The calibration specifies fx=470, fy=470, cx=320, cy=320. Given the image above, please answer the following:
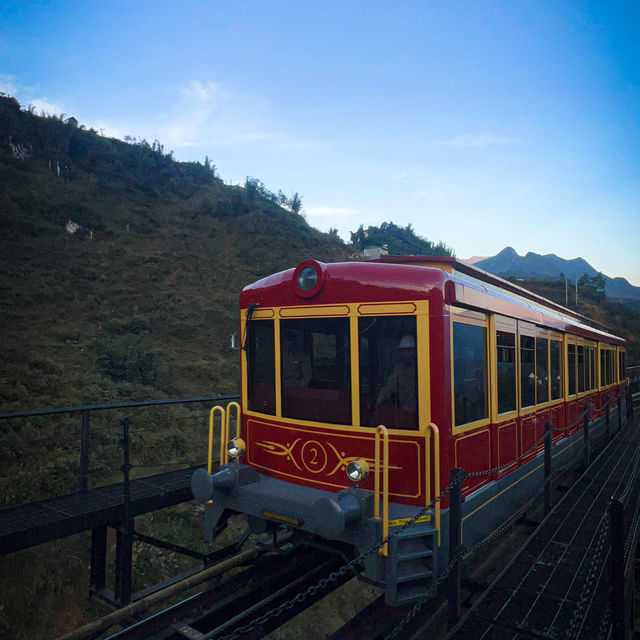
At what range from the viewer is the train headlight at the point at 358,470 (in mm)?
4188

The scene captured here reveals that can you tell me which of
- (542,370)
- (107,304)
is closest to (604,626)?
(542,370)

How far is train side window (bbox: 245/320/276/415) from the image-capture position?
5.27 m

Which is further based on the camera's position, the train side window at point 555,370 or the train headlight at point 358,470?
the train side window at point 555,370

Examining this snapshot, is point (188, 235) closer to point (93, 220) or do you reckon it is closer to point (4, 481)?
point (93, 220)

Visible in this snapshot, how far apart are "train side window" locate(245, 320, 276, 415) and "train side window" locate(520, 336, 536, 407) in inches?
126

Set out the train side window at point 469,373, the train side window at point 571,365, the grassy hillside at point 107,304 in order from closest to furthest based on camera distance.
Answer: the train side window at point 469,373
the grassy hillside at point 107,304
the train side window at point 571,365

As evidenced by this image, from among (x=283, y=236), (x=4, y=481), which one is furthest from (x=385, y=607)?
(x=283, y=236)

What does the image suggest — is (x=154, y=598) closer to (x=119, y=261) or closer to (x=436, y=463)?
(x=436, y=463)

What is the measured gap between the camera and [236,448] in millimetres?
5371

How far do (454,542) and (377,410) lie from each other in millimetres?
1302

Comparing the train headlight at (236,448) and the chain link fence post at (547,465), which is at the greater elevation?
the train headlight at (236,448)

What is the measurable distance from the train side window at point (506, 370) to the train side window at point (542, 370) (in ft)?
3.87

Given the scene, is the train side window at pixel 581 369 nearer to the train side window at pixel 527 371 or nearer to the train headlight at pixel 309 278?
the train side window at pixel 527 371


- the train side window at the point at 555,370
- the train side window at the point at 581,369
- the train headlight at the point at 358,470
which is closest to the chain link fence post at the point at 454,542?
the train headlight at the point at 358,470
